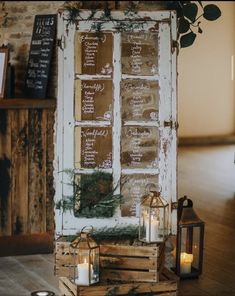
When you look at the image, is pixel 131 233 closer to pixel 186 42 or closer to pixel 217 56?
pixel 186 42

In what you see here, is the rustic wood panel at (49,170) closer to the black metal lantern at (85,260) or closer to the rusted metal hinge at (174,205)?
the rusted metal hinge at (174,205)

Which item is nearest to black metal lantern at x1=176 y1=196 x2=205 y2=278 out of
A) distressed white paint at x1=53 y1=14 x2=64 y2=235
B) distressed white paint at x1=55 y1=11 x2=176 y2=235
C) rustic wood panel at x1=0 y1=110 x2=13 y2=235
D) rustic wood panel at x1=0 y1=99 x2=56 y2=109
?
distressed white paint at x1=55 y1=11 x2=176 y2=235

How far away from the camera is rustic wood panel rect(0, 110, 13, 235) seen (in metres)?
5.29

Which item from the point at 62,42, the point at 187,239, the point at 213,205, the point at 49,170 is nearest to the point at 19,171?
the point at 49,170

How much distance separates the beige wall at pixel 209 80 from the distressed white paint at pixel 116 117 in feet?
26.4

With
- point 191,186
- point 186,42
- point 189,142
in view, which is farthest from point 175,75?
point 189,142

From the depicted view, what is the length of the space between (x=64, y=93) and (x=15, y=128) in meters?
0.93

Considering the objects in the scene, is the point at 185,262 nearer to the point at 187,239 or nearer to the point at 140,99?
the point at 187,239

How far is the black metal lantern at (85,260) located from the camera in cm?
397

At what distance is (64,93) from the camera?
4523 millimetres

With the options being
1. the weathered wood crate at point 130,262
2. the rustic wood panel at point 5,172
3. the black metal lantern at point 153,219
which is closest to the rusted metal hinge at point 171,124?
the black metal lantern at point 153,219

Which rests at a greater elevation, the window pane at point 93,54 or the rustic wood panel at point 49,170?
the window pane at point 93,54

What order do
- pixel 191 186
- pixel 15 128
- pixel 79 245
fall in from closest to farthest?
pixel 79 245 → pixel 15 128 → pixel 191 186

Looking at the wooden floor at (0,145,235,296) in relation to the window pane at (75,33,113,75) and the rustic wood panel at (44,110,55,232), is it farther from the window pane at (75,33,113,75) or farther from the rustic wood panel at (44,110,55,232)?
the window pane at (75,33,113,75)
